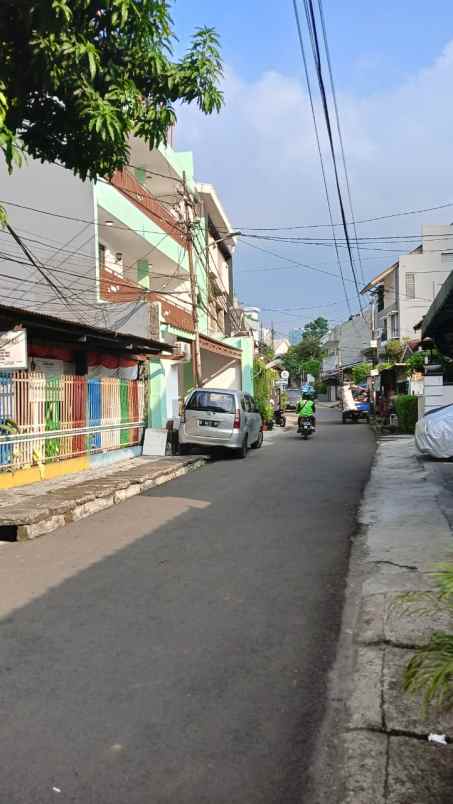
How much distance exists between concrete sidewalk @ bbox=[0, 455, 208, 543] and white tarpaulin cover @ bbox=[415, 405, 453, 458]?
17.3 feet

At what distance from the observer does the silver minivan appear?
16109 mm

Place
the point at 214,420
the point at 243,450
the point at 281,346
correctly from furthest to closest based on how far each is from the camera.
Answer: the point at 281,346, the point at 243,450, the point at 214,420

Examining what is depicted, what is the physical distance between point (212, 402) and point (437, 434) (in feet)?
17.9

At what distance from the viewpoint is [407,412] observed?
2339 cm

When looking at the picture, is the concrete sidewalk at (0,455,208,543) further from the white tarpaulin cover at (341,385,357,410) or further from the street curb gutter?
the white tarpaulin cover at (341,385,357,410)

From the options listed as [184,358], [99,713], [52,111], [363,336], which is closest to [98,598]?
[99,713]

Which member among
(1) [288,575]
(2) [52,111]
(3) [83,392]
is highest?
(2) [52,111]

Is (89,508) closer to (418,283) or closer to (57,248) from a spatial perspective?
(57,248)

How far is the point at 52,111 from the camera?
19.6 feet

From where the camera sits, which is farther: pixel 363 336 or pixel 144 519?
pixel 363 336

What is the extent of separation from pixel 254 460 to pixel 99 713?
1283 cm

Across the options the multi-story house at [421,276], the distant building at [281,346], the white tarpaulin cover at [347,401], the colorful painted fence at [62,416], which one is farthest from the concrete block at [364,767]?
the distant building at [281,346]

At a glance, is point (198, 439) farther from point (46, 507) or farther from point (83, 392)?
point (46, 507)

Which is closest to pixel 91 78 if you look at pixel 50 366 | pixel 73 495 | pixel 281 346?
pixel 73 495
